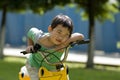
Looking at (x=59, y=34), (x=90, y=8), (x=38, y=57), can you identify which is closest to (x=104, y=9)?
(x=90, y=8)

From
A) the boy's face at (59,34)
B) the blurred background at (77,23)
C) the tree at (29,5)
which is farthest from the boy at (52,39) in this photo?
the tree at (29,5)

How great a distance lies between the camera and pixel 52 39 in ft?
12.3

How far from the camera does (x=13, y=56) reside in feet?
51.6

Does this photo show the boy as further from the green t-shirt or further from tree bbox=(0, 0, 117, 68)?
tree bbox=(0, 0, 117, 68)

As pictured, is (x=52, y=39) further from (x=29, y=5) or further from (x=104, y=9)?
(x=29, y=5)

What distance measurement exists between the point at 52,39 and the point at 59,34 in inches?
3.6

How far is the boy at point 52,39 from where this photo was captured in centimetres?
372

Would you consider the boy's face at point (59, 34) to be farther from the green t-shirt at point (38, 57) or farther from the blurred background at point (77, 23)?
the blurred background at point (77, 23)

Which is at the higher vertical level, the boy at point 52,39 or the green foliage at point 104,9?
the green foliage at point 104,9

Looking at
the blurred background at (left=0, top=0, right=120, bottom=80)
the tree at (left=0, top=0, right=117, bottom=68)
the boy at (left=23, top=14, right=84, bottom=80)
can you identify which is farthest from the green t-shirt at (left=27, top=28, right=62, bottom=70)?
the tree at (left=0, top=0, right=117, bottom=68)

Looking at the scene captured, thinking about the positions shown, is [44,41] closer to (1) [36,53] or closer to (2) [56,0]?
(1) [36,53]

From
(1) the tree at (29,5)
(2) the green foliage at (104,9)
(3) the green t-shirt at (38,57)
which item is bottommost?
(3) the green t-shirt at (38,57)

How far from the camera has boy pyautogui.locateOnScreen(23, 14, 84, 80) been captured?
12.2 ft

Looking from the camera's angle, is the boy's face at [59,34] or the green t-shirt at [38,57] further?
the green t-shirt at [38,57]
